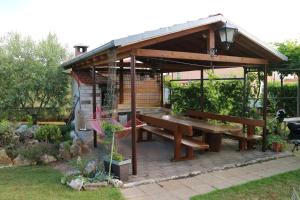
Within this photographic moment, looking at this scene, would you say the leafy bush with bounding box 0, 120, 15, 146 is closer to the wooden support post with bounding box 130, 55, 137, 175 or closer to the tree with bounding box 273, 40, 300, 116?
the wooden support post with bounding box 130, 55, 137, 175

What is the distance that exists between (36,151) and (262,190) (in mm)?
4878

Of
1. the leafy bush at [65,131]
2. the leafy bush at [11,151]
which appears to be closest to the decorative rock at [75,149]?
the leafy bush at [11,151]

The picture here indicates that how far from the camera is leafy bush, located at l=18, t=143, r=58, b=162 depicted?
270 inches

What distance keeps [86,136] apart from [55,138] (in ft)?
3.72

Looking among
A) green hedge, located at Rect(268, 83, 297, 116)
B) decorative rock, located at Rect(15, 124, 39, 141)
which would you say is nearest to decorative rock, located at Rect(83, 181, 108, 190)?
decorative rock, located at Rect(15, 124, 39, 141)

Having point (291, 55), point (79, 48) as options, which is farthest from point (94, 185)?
point (291, 55)

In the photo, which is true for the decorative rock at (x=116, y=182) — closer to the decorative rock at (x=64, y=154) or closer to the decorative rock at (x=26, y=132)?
the decorative rock at (x=64, y=154)

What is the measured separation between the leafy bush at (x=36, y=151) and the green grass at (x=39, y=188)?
2.18 ft

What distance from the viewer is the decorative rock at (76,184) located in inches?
199

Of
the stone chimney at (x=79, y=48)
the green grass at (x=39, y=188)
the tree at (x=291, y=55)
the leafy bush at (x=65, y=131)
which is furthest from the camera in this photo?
the stone chimney at (x=79, y=48)

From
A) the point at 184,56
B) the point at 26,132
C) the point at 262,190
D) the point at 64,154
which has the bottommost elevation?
the point at 262,190

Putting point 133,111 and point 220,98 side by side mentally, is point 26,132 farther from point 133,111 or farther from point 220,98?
point 220,98

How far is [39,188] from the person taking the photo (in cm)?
514

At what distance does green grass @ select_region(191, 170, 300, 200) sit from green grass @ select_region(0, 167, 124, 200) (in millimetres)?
Result: 1544
